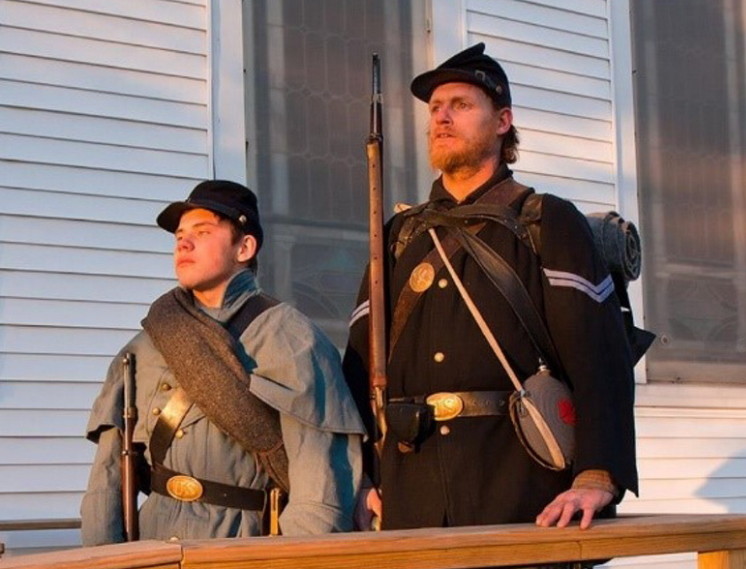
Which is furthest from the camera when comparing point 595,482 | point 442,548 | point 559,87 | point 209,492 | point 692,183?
point 692,183

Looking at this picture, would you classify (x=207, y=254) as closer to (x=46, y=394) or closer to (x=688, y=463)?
(x=46, y=394)

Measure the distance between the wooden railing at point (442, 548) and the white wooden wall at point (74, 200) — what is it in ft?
11.0

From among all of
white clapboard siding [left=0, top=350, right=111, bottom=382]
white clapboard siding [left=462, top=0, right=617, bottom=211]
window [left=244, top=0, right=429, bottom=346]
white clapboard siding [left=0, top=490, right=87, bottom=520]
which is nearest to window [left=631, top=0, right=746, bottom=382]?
white clapboard siding [left=462, top=0, right=617, bottom=211]

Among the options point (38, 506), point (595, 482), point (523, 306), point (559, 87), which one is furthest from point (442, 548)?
point (559, 87)

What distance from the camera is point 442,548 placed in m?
2.62

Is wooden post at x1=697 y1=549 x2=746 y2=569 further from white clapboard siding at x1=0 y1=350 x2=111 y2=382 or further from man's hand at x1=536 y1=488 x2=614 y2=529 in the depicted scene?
white clapboard siding at x1=0 y1=350 x2=111 y2=382

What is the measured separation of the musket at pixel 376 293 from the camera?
355 centimetres

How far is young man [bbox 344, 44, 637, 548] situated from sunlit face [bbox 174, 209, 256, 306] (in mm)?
405

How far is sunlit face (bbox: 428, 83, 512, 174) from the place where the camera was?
3.54 m

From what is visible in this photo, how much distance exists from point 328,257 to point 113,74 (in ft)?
4.47

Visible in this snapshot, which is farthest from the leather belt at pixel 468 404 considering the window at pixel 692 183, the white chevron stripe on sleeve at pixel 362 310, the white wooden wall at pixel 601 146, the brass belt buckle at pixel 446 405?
the window at pixel 692 183

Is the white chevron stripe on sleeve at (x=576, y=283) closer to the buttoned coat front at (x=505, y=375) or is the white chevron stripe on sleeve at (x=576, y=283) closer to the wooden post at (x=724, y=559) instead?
the buttoned coat front at (x=505, y=375)

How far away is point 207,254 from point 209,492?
1.96ft

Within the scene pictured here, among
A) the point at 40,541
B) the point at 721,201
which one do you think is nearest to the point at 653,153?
the point at 721,201
